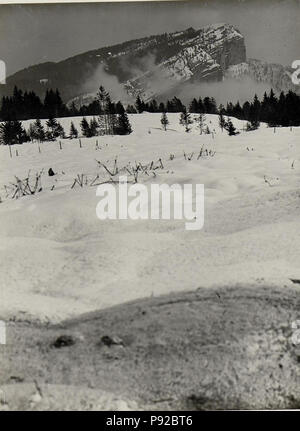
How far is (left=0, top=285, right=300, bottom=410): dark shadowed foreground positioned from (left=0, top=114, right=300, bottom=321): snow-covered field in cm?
16

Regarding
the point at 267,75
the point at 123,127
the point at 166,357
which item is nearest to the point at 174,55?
the point at 267,75

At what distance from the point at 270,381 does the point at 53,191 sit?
3.32 meters

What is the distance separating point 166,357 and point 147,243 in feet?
3.91

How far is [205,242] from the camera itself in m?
3.37

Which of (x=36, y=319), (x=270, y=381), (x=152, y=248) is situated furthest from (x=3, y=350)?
(x=270, y=381)

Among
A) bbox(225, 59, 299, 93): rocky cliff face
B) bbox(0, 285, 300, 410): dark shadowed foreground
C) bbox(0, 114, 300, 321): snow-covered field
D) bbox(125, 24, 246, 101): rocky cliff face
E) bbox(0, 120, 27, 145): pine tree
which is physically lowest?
bbox(0, 285, 300, 410): dark shadowed foreground

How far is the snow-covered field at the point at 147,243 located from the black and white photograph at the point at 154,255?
15 millimetres

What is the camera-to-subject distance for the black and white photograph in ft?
7.70

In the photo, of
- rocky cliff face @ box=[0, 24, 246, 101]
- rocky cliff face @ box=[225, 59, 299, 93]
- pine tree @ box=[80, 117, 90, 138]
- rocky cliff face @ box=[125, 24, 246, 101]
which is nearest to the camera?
rocky cliff face @ box=[125, 24, 246, 101]

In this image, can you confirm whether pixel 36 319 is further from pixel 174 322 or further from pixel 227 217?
pixel 227 217

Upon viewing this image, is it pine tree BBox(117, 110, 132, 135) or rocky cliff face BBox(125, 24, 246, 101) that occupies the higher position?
Answer: rocky cliff face BBox(125, 24, 246, 101)

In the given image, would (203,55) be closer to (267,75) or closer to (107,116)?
(267,75)

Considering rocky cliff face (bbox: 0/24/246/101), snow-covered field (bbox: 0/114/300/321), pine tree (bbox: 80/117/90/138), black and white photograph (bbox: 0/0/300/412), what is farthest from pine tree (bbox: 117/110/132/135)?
snow-covered field (bbox: 0/114/300/321)

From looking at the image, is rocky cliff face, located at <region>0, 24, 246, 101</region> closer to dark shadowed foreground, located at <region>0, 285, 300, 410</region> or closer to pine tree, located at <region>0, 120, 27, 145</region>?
pine tree, located at <region>0, 120, 27, 145</region>
